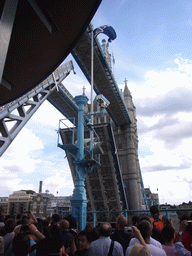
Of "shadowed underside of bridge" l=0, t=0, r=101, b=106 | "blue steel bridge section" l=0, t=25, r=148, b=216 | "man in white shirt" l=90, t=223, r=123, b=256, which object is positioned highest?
"blue steel bridge section" l=0, t=25, r=148, b=216

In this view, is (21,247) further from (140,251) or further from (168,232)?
(168,232)

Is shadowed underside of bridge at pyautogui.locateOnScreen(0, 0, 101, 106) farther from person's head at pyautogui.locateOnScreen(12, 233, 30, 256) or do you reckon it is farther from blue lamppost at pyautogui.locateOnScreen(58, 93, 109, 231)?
blue lamppost at pyautogui.locateOnScreen(58, 93, 109, 231)

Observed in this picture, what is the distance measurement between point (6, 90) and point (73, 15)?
314 cm

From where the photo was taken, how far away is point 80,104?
1085cm

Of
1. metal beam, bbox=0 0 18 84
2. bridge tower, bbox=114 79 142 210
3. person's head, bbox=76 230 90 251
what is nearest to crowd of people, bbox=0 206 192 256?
person's head, bbox=76 230 90 251

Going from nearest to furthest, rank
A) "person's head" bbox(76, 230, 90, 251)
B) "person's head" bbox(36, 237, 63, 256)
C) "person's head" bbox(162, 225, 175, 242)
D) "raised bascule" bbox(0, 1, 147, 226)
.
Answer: "person's head" bbox(36, 237, 63, 256)
"person's head" bbox(76, 230, 90, 251)
"person's head" bbox(162, 225, 175, 242)
"raised bascule" bbox(0, 1, 147, 226)

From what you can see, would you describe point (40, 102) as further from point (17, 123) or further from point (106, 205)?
point (106, 205)

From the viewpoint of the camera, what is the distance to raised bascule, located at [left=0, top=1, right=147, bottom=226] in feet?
41.0

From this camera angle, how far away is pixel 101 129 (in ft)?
59.5

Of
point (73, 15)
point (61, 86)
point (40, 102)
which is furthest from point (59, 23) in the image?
point (61, 86)

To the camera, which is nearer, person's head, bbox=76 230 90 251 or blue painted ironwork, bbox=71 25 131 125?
person's head, bbox=76 230 90 251

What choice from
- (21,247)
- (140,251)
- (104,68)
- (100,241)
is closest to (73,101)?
(104,68)

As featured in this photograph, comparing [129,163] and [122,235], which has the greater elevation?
[129,163]

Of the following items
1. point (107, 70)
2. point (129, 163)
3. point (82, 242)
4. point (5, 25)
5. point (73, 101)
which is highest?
point (107, 70)
